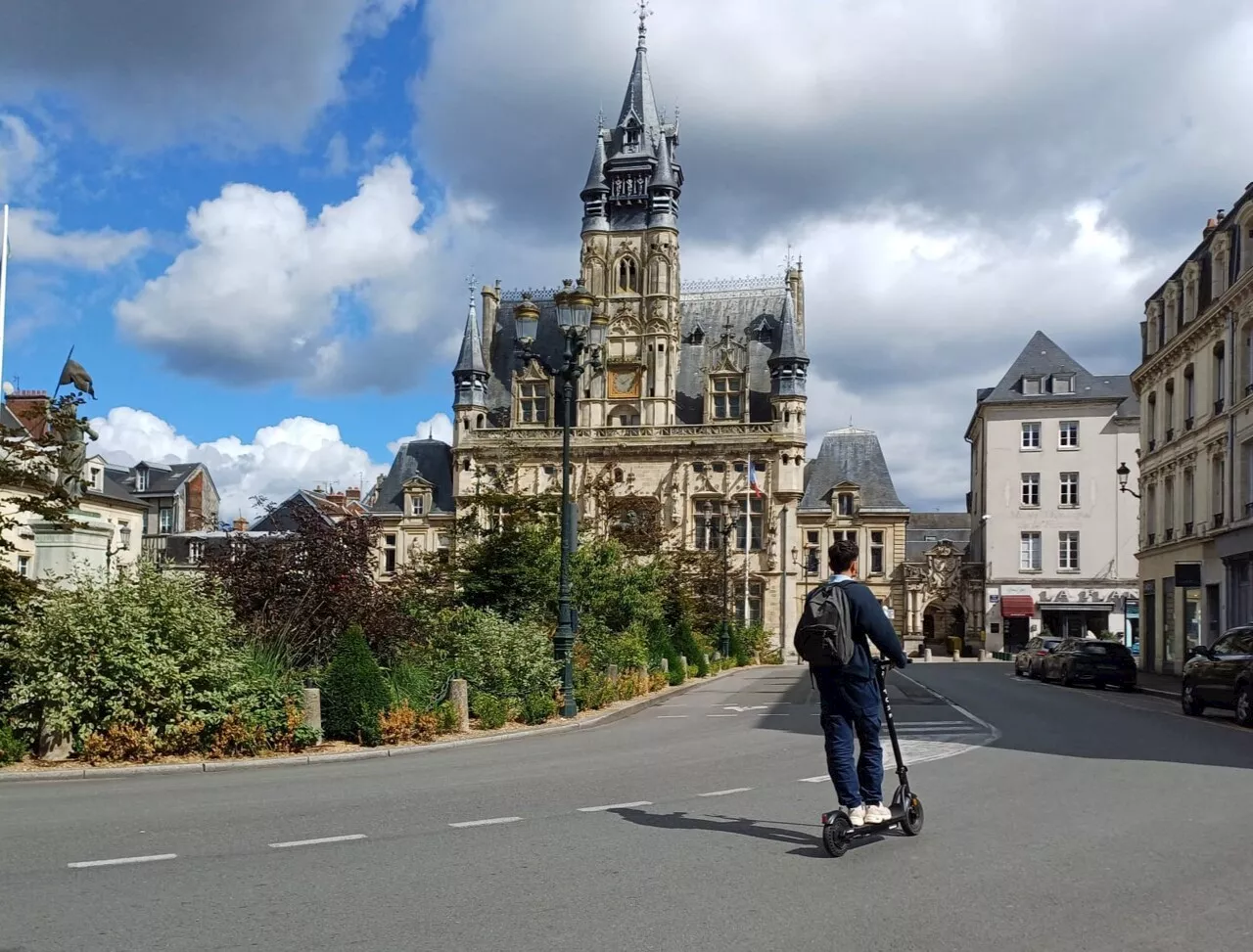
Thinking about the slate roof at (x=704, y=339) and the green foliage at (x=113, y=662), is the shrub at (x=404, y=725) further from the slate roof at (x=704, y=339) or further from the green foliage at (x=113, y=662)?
the slate roof at (x=704, y=339)

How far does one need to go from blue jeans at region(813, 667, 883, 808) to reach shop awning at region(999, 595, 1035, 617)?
55.9 metres

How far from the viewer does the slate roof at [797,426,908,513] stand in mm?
67750

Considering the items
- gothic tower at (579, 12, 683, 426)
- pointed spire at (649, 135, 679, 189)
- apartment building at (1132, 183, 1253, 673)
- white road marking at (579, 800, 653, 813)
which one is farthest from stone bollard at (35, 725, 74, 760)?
pointed spire at (649, 135, 679, 189)

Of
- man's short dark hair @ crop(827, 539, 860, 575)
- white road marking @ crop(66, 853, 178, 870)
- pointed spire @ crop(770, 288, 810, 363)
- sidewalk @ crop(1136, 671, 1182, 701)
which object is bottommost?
sidewalk @ crop(1136, 671, 1182, 701)

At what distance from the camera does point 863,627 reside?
24.5 ft

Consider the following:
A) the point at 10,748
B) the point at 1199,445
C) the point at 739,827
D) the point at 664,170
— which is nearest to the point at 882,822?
the point at 739,827

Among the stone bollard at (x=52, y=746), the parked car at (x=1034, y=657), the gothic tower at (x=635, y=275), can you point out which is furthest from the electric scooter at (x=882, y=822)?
the gothic tower at (x=635, y=275)

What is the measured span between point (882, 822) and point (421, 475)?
215 ft

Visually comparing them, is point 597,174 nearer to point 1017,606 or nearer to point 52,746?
point 1017,606

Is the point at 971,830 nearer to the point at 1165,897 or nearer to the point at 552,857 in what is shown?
the point at 1165,897

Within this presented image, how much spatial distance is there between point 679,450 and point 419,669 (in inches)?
1916

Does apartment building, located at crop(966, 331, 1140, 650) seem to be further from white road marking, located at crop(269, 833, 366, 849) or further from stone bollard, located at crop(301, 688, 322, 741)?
white road marking, located at crop(269, 833, 366, 849)

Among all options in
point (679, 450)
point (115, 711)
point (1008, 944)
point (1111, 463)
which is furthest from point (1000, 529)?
point (1008, 944)

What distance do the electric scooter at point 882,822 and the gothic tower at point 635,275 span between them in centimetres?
5754
